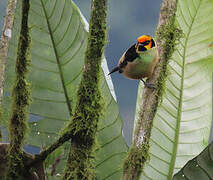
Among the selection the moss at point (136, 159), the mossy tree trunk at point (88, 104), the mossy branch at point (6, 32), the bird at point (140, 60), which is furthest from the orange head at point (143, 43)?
the mossy branch at point (6, 32)

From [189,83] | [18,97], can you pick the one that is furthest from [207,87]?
[18,97]

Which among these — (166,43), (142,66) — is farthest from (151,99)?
(166,43)

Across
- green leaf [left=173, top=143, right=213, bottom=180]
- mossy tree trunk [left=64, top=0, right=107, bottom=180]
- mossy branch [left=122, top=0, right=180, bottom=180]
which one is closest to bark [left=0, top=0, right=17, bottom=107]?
mossy tree trunk [left=64, top=0, right=107, bottom=180]

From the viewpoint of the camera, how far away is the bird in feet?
3.81

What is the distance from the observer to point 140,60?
3.89 ft

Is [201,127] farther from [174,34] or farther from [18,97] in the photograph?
[18,97]

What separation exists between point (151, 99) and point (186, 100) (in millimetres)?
483

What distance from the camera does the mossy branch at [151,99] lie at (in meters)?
1.03

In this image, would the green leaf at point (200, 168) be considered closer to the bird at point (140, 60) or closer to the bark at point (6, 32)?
the bird at point (140, 60)

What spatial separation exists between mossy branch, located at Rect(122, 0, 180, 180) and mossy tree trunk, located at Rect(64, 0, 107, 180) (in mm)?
117

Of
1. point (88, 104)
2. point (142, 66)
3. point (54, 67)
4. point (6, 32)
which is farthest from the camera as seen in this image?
point (54, 67)

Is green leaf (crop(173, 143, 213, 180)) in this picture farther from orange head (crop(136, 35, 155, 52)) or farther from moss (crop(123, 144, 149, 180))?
orange head (crop(136, 35, 155, 52))

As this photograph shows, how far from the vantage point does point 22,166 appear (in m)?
1.02

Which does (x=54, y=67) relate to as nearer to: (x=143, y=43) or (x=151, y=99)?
(x=143, y=43)
